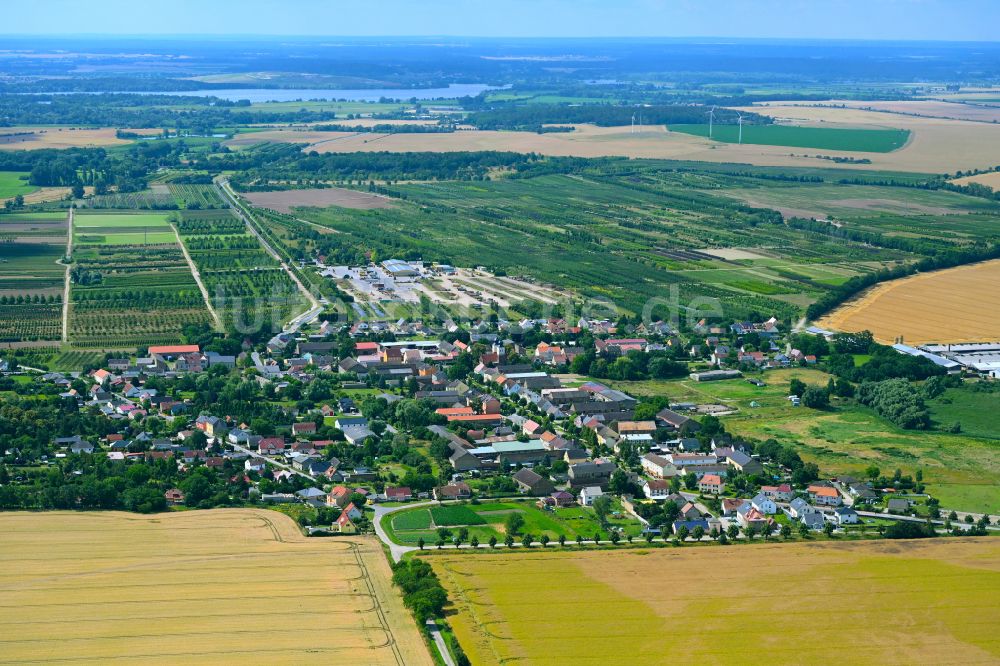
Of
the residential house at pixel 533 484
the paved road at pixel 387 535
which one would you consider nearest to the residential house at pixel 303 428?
the paved road at pixel 387 535

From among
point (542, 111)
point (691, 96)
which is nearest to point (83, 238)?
point (542, 111)

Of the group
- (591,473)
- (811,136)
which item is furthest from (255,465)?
(811,136)

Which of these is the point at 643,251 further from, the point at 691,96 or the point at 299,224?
the point at 691,96

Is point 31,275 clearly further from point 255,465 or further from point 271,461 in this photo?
point 255,465

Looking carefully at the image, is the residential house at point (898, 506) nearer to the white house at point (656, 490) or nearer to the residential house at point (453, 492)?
the white house at point (656, 490)

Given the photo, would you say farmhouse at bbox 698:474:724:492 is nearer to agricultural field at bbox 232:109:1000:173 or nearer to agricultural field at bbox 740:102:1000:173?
agricultural field at bbox 232:109:1000:173
